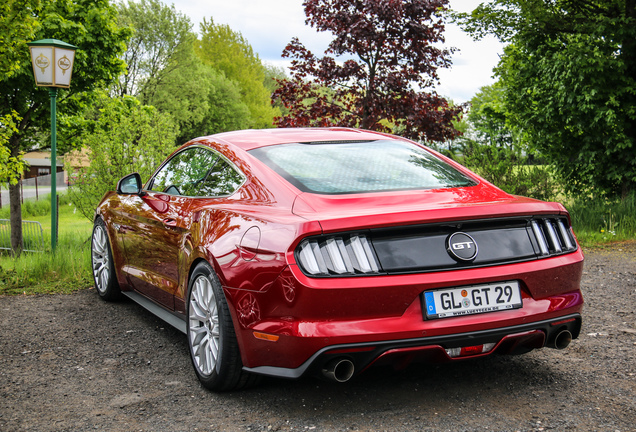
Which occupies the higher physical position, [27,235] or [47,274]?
[47,274]

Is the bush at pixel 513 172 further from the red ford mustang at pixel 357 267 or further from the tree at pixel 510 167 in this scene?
the red ford mustang at pixel 357 267

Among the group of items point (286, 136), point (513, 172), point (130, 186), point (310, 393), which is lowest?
point (310, 393)

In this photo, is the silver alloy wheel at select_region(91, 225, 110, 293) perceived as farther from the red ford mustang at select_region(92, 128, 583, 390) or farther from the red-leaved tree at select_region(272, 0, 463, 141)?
the red-leaved tree at select_region(272, 0, 463, 141)

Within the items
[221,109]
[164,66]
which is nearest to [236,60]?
[221,109]

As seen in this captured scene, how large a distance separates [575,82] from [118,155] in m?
7.90

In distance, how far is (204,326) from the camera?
354 centimetres

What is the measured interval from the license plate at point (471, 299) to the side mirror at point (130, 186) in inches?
114

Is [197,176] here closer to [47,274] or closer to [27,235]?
[47,274]

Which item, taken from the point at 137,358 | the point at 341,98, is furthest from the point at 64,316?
the point at 341,98

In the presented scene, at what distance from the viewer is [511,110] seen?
495 inches

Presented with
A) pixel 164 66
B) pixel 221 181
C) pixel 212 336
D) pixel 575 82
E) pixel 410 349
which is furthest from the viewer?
pixel 164 66

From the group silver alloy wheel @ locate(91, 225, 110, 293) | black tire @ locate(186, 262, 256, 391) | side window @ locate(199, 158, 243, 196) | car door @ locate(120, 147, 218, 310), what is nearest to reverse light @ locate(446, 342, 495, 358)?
black tire @ locate(186, 262, 256, 391)

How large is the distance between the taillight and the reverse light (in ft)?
1.75

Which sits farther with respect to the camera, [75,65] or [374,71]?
[75,65]
